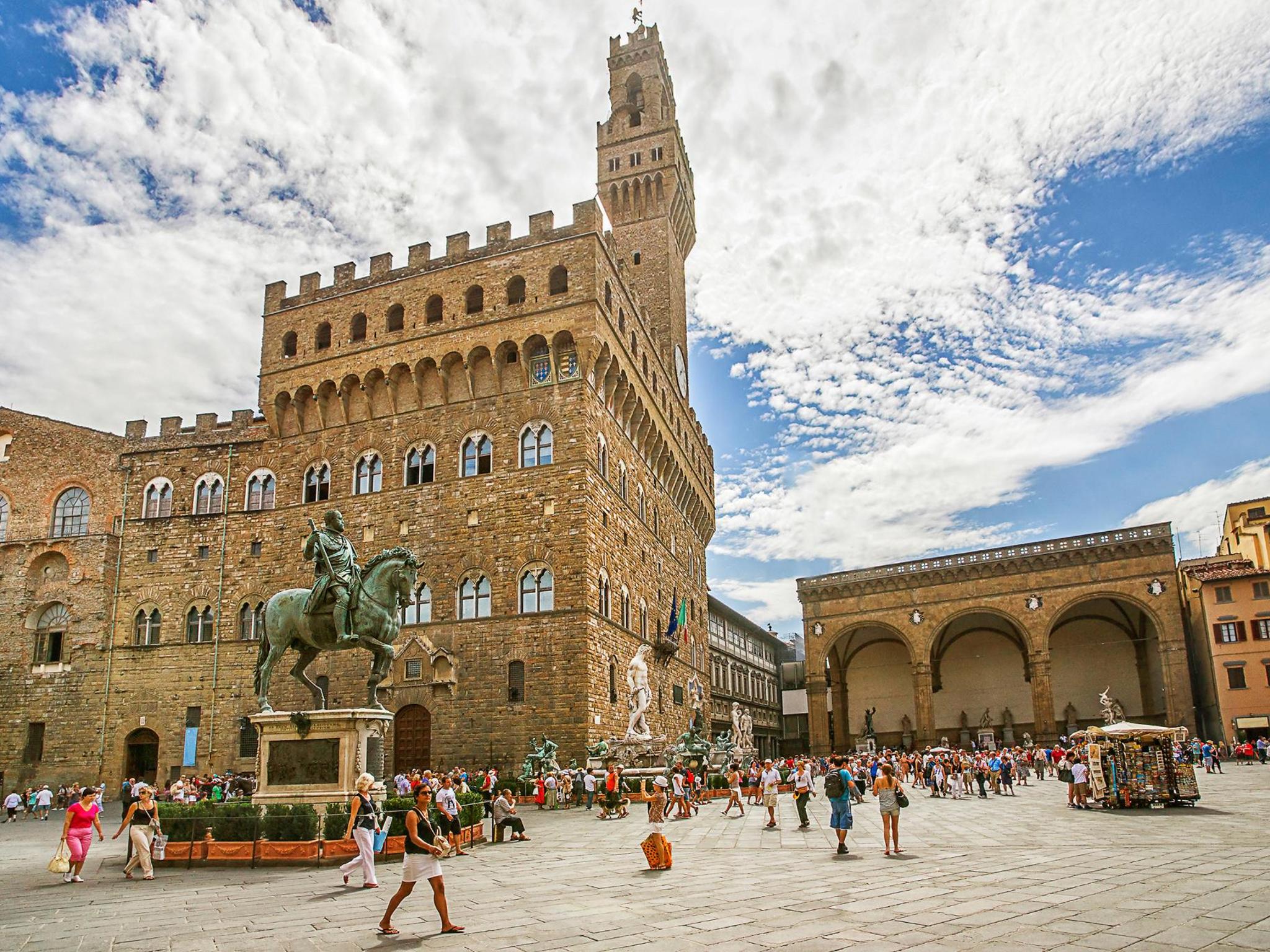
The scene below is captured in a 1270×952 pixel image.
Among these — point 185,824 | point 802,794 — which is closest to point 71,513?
point 185,824

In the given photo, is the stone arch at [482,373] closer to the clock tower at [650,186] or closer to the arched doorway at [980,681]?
the clock tower at [650,186]

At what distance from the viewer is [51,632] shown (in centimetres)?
3139

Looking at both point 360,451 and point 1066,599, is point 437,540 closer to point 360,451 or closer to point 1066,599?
point 360,451

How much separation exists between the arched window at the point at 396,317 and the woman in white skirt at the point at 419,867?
2454cm

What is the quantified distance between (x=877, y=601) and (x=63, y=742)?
37495 mm

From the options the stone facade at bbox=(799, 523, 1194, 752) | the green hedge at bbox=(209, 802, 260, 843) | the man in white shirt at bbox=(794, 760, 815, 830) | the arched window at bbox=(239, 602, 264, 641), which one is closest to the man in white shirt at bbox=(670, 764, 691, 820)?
the man in white shirt at bbox=(794, 760, 815, 830)

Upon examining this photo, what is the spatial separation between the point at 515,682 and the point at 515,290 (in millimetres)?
12038

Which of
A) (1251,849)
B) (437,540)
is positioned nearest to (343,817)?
(1251,849)

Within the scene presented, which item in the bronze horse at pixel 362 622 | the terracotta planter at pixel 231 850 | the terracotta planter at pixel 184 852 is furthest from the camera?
the bronze horse at pixel 362 622

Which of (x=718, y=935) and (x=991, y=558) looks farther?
(x=991, y=558)

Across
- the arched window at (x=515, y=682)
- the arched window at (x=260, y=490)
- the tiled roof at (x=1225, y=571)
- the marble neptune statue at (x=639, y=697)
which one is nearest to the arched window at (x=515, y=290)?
the arched window at (x=260, y=490)

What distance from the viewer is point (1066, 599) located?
149 ft

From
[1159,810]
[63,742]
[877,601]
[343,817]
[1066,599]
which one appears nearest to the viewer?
[343,817]

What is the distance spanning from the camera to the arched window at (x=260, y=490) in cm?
3091
